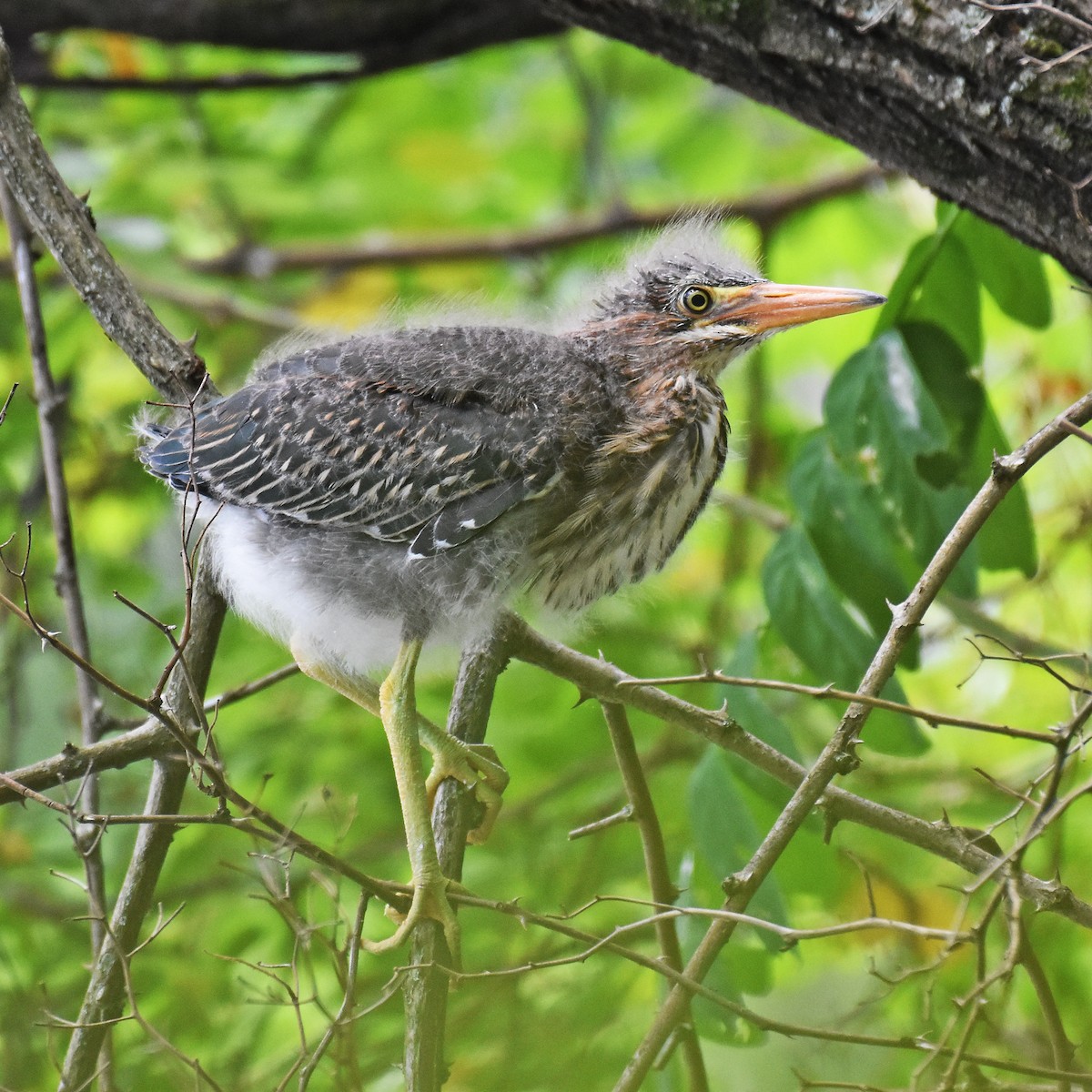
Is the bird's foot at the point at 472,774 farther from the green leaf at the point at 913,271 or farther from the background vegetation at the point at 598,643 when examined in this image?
the green leaf at the point at 913,271

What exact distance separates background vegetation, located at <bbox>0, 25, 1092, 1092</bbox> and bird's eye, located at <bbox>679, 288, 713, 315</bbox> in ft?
0.76

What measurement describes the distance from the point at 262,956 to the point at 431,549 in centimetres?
81

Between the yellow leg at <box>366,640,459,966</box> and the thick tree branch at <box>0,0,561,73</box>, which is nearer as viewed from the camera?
the yellow leg at <box>366,640,459,966</box>

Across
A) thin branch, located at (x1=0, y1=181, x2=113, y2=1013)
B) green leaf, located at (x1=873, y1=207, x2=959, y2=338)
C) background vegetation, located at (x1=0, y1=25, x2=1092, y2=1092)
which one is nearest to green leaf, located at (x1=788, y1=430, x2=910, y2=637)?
background vegetation, located at (x1=0, y1=25, x2=1092, y2=1092)

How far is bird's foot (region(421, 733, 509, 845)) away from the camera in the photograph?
67.8 inches

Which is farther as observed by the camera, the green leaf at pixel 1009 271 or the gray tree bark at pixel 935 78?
the green leaf at pixel 1009 271

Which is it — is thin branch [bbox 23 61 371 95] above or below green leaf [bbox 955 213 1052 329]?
above

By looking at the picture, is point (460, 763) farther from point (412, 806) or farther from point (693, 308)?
point (693, 308)

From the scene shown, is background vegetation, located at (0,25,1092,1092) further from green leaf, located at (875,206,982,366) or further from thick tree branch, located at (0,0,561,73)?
thick tree branch, located at (0,0,561,73)

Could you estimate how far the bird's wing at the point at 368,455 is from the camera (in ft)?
5.30

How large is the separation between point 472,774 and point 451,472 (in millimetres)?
422

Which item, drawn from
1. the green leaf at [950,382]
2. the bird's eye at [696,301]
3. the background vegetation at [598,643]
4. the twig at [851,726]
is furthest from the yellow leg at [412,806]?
the green leaf at [950,382]

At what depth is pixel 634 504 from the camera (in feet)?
5.60

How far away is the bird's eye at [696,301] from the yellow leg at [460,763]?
2.31ft
